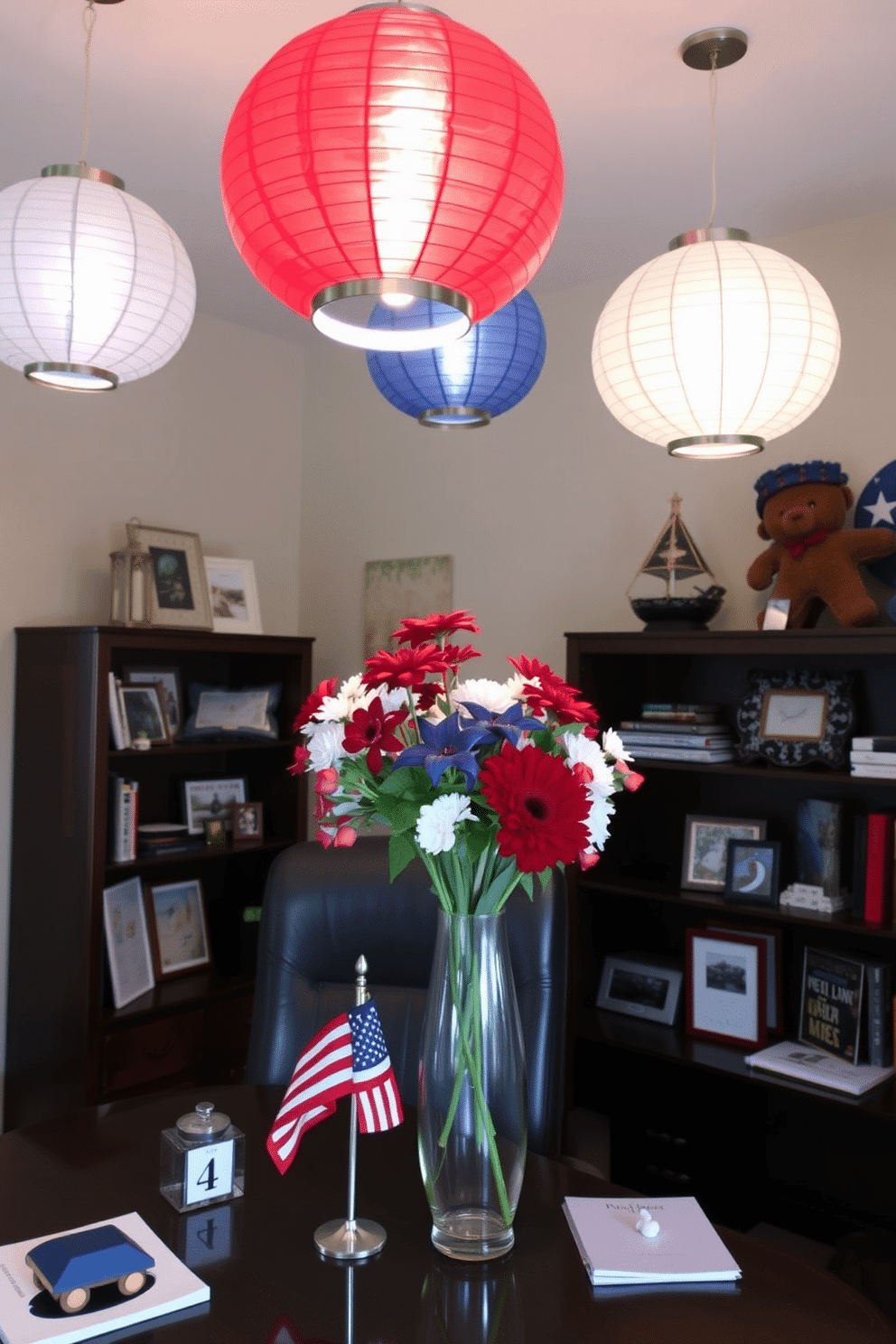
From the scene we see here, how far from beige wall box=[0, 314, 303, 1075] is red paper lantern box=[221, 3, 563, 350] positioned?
236 centimetres

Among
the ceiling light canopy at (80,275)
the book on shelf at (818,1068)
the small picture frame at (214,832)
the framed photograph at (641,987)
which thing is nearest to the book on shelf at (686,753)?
the framed photograph at (641,987)

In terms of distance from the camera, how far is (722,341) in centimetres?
150

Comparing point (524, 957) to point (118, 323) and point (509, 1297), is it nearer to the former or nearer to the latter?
point (509, 1297)

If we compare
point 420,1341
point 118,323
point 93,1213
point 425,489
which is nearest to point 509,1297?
point 420,1341

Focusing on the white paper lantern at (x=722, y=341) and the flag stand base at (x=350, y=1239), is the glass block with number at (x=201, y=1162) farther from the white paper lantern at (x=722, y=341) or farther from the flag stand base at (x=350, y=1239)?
the white paper lantern at (x=722, y=341)

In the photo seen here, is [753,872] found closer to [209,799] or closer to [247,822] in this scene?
[247,822]

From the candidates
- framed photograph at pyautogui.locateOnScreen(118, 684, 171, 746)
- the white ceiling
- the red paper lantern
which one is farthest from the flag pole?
framed photograph at pyautogui.locateOnScreen(118, 684, 171, 746)

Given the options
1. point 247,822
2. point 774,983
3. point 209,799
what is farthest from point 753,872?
point 209,799

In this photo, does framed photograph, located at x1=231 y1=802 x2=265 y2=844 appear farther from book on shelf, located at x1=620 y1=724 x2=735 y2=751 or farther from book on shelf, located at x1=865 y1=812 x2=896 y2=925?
book on shelf, located at x1=865 y1=812 x2=896 y2=925

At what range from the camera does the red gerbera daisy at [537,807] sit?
1.07m

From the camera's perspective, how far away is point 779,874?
2.70m

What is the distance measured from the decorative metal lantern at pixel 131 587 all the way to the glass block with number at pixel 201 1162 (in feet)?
6.48

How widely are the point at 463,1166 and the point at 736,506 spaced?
2167mm

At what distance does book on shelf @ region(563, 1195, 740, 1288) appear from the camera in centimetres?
117
